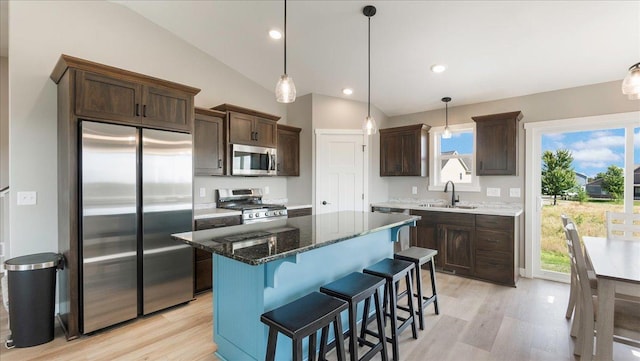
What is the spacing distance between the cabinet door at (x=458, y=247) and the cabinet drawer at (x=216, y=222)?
285 centimetres

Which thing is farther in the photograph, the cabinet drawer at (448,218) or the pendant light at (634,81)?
the cabinet drawer at (448,218)

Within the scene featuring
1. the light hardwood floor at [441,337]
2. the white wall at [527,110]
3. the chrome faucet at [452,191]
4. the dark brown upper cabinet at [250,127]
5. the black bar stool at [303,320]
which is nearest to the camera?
the black bar stool at [303,320]

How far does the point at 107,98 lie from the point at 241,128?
1.67 metres

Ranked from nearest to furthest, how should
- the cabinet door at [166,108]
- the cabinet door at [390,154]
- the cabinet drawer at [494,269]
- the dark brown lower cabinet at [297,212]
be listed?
the cabinet door at [166,108], the cabinet drawer at [494,269], the dark brown lower cabinet at [297,212], the cabinet door at [390,154]

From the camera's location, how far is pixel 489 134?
4117 millimetres

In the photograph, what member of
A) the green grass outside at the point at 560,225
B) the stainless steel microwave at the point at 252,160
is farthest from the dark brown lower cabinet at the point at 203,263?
the green grass outside at the point at 560,225

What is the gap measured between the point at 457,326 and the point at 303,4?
338cm

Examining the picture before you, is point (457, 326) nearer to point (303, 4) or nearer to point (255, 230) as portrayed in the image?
point (255, 230)

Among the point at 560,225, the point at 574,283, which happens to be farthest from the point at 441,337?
the point at 560,225

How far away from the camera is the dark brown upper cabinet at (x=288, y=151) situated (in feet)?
15.4

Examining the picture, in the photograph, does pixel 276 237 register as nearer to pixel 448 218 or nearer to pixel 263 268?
pixel 263 268

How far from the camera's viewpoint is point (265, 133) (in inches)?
171

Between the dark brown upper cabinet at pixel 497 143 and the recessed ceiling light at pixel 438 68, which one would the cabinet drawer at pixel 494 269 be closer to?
the dark brown upper cabinet at pixel 497 143

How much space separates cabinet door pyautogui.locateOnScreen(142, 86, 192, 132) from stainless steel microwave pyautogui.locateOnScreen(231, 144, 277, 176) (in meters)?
0.95
